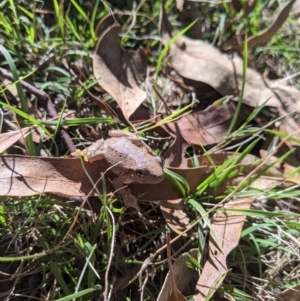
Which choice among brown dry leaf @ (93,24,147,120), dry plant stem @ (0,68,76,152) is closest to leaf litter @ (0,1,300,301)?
brown dry leaf @ (93,24,147,120)

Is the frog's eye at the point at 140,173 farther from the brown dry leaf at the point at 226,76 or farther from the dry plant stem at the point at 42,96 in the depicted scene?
the brown dry leaf at the point at 226,76

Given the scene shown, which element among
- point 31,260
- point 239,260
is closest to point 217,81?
point 239,260

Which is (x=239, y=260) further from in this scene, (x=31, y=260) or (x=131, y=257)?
(x=31, y=260)

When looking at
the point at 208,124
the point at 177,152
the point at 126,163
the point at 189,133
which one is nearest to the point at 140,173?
the point at 126,163

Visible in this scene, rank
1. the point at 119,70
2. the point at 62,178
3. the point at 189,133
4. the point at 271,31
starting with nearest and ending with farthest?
1. the point at 62,178
2. the point at 189,133
3. the point at 119,70
4. the point at 271,31

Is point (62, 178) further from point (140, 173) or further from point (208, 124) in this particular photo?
point (208, 124)

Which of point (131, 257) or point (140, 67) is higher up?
point (140, 67)
